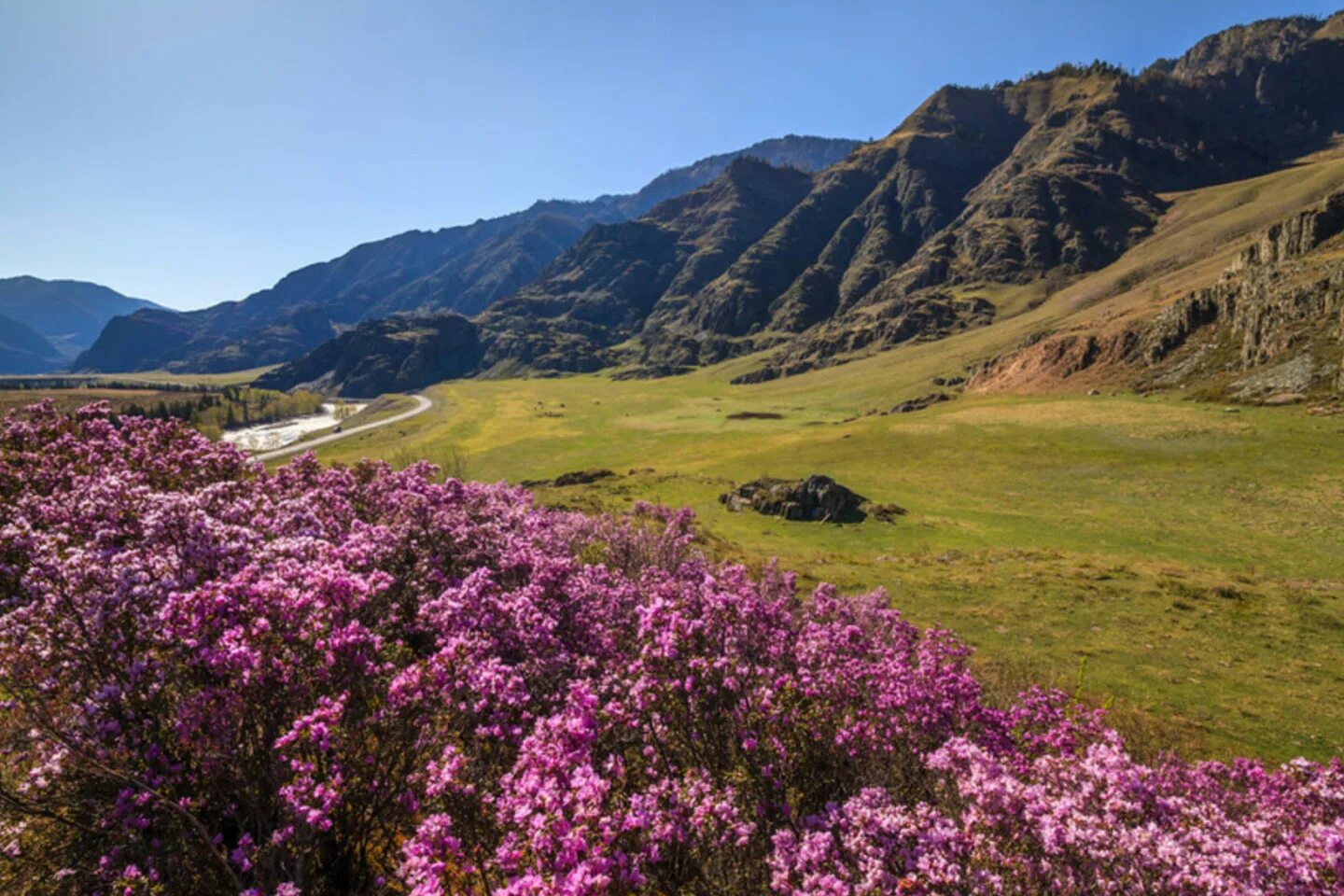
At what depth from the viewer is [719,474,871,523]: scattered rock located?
4769cm

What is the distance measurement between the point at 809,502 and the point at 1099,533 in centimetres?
2002

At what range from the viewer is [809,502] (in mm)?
49062

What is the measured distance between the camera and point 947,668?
364 inches

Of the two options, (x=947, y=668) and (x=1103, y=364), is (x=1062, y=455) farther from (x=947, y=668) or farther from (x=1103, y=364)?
(x=947, y=668)

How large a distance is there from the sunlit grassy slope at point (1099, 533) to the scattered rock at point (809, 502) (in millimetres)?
1834

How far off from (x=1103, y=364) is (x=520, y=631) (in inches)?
4434

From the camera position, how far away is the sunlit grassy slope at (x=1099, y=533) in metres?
20.0

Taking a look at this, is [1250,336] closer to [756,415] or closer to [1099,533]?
[1099,533]

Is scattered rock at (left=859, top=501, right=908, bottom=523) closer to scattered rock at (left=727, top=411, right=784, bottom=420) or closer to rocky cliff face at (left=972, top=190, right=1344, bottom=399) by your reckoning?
rocky cliff face at (left=972, top=190, right=1344, bottom=399)

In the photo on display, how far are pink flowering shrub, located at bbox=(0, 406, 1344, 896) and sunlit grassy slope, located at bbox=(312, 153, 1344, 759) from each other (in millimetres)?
13206

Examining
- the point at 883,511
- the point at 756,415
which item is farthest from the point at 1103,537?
the point at 756,415

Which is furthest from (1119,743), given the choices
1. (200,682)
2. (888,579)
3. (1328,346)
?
(1328,346)

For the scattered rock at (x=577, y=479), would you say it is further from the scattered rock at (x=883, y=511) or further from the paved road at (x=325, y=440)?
the paved road at (x=325, y=440)

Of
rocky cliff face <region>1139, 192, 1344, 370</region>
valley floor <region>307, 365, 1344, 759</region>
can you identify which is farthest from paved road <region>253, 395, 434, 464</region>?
rocky cliff face <region>1139, 192, 1344, 370</region>
